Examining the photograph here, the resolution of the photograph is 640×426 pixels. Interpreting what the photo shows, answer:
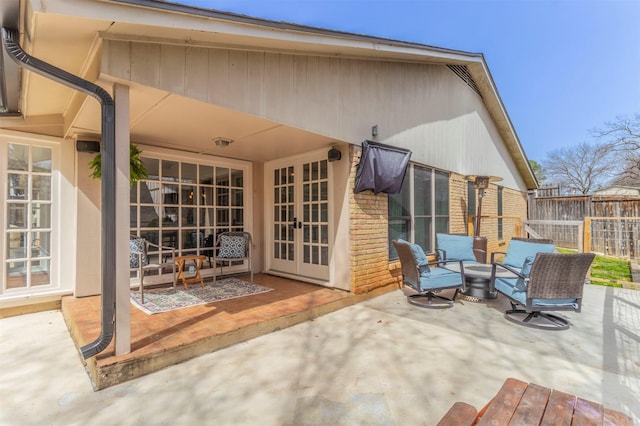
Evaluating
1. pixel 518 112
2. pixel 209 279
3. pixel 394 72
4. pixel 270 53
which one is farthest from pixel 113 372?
pixel 518 112

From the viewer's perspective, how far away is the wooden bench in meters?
1.32

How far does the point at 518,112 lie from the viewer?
3509cm

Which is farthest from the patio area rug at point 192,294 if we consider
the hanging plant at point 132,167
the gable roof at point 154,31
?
the gable roof at point 154,31

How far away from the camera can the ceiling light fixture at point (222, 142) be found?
4.53 m

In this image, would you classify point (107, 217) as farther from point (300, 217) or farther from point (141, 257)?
point (300, 217)

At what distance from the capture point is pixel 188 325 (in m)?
3.31

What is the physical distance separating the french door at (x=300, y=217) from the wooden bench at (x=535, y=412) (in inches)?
143

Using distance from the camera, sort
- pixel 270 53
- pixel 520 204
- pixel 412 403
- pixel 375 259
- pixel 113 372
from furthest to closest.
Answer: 1. pixel 520 204
2. pixel 375 259
3. pixel 270 53
4. pixel 113 372
5. pixel 412 403

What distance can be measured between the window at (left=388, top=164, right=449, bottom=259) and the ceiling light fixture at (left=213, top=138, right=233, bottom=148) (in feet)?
9.57

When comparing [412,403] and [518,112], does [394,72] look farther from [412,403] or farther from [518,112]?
[518,112]

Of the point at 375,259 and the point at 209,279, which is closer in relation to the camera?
the point at 375,259

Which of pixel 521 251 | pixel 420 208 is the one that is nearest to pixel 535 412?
pixel 521 251

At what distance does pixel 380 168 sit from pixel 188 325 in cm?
345

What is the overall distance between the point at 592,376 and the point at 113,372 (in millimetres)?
4009
